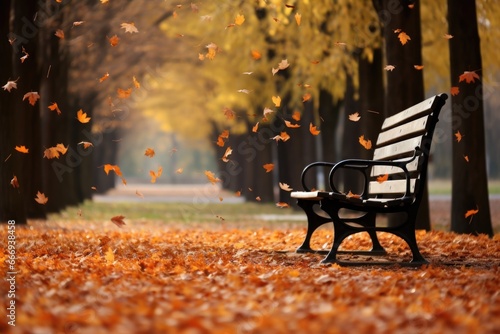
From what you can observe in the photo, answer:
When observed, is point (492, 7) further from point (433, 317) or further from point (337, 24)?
point (433, 317)

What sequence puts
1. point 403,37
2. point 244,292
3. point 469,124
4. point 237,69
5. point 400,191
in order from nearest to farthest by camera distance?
point 244,292 → point 400,191 → point 469,124 → point 403,37 → point 237,69

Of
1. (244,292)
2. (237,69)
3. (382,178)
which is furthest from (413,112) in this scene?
(237,69)

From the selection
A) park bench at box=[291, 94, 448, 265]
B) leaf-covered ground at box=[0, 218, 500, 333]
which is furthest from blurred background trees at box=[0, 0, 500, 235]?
leaf-covered ground at box=[0, 218, 500, 333]

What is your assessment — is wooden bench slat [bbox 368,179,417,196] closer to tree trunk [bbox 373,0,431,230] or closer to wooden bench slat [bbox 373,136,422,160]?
wooden bench slat [bbox 373,136,422,160]

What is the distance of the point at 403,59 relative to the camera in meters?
12.5

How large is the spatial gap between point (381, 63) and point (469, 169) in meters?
4.79

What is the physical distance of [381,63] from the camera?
16234mm

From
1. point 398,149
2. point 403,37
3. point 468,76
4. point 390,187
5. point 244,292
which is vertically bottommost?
point 244,292

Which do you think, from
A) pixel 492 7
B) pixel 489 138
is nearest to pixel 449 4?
pixel 492 7

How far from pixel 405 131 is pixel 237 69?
1647cm

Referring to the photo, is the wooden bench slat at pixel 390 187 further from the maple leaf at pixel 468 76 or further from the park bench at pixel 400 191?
the maple leaf at pixel 468 76

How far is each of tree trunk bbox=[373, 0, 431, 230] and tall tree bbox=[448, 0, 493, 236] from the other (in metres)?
0.62

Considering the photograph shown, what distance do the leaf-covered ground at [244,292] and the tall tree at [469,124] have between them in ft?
6.42

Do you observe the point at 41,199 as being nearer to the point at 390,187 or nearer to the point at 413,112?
the point at 390,187
